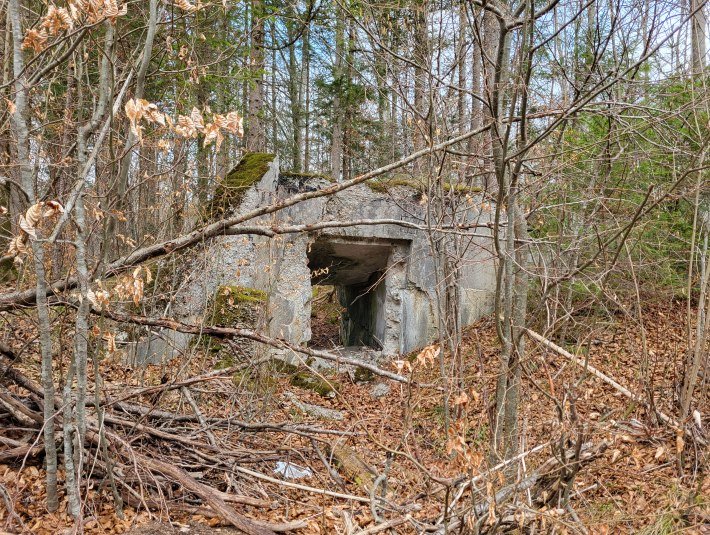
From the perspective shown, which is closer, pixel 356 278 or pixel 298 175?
pixel 298 175

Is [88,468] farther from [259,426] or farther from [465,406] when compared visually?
[465,406]

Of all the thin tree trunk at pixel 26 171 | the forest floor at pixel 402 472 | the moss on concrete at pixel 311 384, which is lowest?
the moss on concrete at pixel 311 384

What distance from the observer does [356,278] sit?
10.6 m

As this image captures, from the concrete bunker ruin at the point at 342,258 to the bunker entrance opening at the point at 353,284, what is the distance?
24 mm

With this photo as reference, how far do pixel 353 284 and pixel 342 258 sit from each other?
1.98 meters

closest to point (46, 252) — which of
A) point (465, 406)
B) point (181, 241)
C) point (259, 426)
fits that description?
point (181, 241)

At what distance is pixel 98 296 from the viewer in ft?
8.18

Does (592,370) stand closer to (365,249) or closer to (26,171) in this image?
(26,171)

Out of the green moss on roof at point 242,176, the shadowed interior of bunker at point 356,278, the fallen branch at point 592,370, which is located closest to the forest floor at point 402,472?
the fallen branch at point 592,370

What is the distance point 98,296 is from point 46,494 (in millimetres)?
1448

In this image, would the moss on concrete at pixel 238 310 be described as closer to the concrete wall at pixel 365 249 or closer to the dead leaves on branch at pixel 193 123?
the concrete wall at pixel 365 249

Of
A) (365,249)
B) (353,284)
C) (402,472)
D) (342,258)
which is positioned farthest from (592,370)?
(353,284)

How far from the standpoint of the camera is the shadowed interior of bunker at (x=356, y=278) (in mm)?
8781

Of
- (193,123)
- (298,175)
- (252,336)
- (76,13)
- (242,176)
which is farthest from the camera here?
(298,175)
